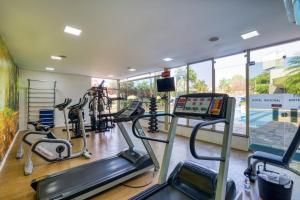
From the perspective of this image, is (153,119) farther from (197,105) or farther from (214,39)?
(197,105)

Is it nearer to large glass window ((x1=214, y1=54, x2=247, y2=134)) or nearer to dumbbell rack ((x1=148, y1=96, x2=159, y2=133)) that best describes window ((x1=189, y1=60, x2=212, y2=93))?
large glass window ((x1=214, y1=54, x2=247, y2=134))

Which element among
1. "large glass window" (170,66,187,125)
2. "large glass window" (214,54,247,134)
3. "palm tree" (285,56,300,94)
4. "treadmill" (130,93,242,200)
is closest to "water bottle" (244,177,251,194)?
"treadmill" (130,93,242,200)

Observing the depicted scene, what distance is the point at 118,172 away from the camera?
235 cm

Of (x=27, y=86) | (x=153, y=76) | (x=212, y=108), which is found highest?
(x=153, y=76)

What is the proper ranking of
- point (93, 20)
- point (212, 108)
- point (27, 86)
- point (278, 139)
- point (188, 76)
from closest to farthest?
point (212, 108) → point (93, 20) → point (278, 139) → point (188, 76) → point (27, 86)

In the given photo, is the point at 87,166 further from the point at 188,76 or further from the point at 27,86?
the point at 27,86

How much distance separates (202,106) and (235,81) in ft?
11.0

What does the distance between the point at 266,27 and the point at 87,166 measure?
3.83m

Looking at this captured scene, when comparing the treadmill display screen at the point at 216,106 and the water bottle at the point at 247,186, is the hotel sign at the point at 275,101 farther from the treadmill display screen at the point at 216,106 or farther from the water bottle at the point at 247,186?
the treadmill display screen at the point at 216,106

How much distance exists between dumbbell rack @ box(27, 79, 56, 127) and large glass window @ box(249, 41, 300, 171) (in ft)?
24.0

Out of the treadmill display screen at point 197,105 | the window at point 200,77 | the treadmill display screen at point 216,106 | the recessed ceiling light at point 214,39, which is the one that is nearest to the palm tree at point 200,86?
the window at point 200,77

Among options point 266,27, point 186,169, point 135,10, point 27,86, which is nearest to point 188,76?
point 266,27

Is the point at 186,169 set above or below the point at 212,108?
below

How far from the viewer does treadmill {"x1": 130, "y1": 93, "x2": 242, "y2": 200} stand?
1.38 m
